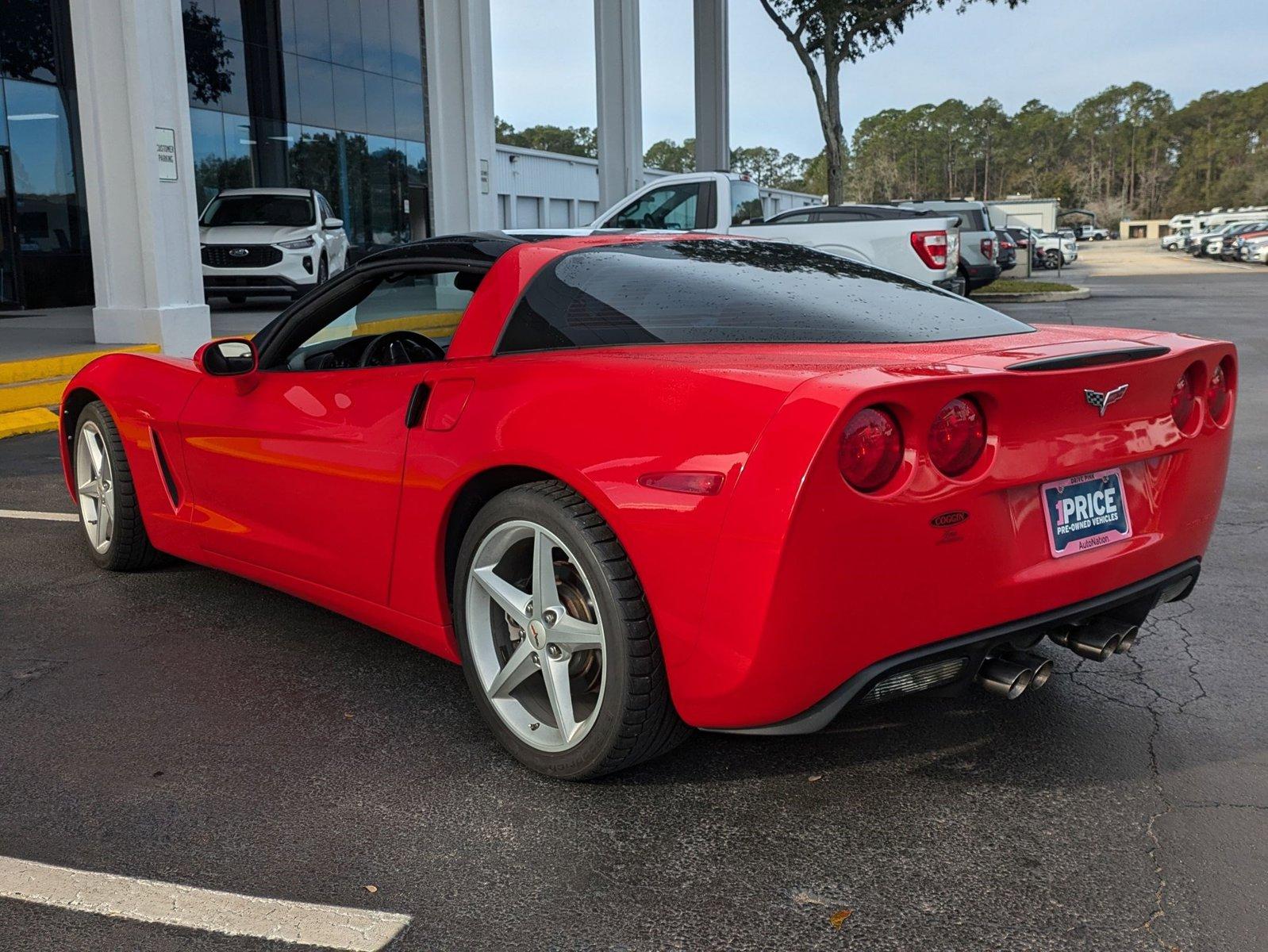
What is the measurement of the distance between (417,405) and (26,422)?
7.32 metres

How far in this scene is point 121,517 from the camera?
4801 mm

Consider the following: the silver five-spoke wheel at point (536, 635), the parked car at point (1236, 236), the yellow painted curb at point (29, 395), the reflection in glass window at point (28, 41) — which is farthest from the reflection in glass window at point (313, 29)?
the parked car at point (1236, 236)

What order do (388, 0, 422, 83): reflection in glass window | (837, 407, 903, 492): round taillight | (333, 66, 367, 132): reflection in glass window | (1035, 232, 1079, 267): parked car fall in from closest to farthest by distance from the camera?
(837, 407, 903, 492): round taillight → (333, 66, 367, 132): reflection in glass window → (388, 0, 422, 83): reflection in glass window → (1035, 232, 1079, 267): parked car

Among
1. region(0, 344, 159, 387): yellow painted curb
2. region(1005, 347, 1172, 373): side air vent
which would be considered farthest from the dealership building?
region(1005, 347, 1172, 373): side air vent

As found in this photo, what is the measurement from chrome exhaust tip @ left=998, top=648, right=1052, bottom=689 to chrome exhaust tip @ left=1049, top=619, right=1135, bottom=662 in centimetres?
11

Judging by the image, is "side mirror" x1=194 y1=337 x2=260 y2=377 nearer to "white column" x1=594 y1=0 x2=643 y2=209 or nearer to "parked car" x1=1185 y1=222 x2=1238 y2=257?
"white column" x1=594 y1=0 x2=643 y2=209

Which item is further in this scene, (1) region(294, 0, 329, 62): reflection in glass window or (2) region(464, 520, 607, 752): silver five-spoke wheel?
(1) region(294, 0, 329, 62): reflection in glass window

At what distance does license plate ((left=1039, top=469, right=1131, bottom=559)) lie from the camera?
9.37ft

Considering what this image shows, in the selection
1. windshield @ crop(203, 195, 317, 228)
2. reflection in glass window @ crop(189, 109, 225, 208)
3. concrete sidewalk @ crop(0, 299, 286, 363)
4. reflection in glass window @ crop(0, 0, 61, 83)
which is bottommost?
concrete sidewalk @ crop(0, 299, 286, 363)

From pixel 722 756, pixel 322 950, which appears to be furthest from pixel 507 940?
pixel 722 756

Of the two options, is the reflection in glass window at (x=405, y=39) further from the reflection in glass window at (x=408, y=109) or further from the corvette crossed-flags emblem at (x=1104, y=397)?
the corvette crossed-flags emblem at (x=1104, y=397)

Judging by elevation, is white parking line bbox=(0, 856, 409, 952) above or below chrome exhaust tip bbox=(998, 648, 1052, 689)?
below

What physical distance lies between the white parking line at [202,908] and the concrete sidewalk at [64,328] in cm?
951

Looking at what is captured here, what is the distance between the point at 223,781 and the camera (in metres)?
3.10
